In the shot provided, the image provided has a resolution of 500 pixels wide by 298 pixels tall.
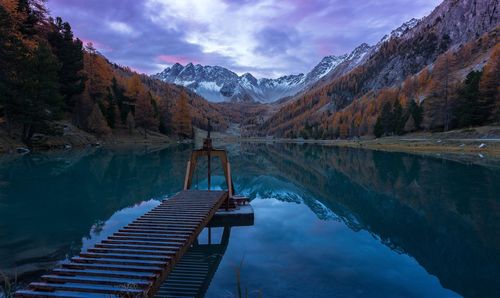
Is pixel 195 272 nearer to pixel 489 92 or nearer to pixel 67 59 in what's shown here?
pixel 67 59

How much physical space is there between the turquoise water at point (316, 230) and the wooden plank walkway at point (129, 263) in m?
1.81

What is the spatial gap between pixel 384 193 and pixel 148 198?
59.2 feet

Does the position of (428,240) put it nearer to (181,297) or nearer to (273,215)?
(273,215)

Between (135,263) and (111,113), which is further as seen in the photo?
(111,113)

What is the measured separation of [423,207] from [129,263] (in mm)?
19580

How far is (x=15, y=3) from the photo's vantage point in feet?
192

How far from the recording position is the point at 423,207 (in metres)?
22.3

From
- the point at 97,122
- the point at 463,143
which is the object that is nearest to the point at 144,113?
the point at 97,122

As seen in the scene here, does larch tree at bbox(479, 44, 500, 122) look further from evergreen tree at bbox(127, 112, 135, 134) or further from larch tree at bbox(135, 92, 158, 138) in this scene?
evergreen tree at bbox(127, 112, 135, 134)

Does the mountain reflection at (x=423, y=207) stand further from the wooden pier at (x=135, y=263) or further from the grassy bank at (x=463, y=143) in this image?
the grassy bank at (x=463, y=143)

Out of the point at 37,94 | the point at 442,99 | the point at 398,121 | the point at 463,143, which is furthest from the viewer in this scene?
the point at 398,121

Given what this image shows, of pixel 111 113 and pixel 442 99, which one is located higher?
pixel 442 99

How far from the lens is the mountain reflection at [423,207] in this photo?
12406mm

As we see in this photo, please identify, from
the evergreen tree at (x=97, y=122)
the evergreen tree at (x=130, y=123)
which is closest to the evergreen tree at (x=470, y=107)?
the evergreen tree at (x=130, y=123)
